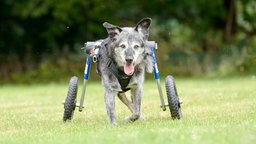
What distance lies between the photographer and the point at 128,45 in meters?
9.57

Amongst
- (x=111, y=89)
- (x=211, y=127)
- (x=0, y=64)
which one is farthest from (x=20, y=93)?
(x=211, y=127)

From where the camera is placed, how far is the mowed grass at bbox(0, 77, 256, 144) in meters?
7.96

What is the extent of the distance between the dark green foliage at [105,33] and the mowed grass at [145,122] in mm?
8482

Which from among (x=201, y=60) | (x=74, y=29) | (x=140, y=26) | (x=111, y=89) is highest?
(x=74, y=29)

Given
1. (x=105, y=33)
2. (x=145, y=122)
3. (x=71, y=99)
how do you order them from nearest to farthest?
(x=145, y=122) < (x=71, y=99) < (x=105, y=33)

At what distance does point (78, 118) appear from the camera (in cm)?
1172

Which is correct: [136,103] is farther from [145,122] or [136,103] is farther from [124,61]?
[124,61]

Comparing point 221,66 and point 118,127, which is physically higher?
point 221,66

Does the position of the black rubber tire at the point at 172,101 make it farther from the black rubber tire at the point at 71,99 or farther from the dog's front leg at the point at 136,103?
the black rubber tire at the point at 71,99

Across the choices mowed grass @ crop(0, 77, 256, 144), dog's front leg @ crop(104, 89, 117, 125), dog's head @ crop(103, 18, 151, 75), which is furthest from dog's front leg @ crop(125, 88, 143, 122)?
dog's head @ crop(103, 18, 151, 75)

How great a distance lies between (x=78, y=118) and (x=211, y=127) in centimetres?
342

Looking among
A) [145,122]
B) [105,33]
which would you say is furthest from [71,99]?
[105,33]

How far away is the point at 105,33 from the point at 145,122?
17.0 meters

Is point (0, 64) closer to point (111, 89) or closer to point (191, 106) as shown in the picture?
point (191, 106)
